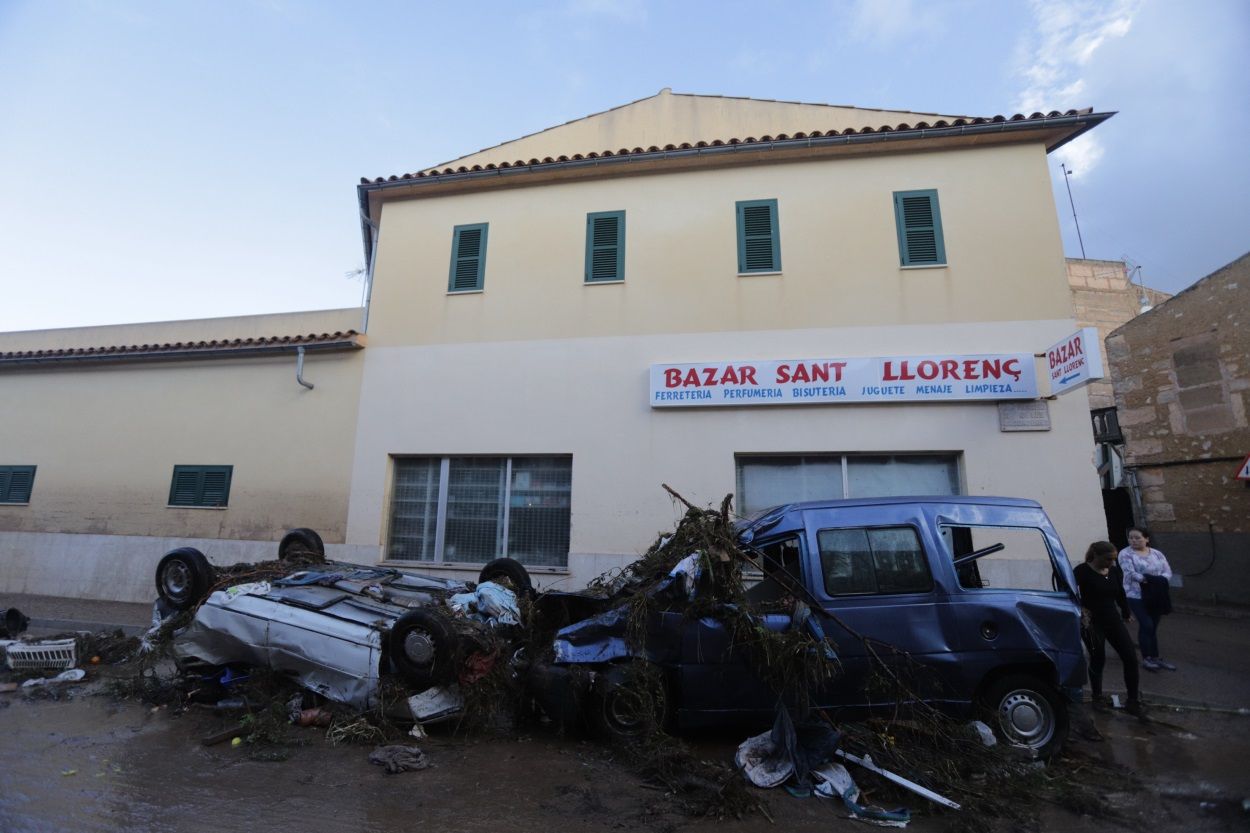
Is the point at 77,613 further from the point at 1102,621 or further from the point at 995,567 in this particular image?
the point at 1102,621

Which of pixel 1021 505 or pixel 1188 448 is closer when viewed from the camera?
pixel 1021 505

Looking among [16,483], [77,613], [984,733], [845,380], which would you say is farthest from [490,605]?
[16,483]

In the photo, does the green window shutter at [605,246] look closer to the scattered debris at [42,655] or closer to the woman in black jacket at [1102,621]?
the woman in black jacket at [1102,621]

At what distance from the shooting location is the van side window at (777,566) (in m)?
4.99

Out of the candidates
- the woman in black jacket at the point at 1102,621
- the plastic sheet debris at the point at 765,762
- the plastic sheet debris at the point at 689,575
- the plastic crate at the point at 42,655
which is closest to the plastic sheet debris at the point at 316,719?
the plastic sheet debris at the point at 689,575

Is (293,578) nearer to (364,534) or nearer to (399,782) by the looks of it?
(399,782)

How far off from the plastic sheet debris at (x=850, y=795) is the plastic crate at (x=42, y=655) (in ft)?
25.2

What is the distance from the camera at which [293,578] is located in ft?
20.6

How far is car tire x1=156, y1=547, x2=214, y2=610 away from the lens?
6.33 m

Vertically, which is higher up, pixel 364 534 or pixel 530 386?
pixel 530 386

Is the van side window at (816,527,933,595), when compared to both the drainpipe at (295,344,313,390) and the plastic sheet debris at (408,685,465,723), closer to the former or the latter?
the plastic sheet debris at (408,685,465,723)

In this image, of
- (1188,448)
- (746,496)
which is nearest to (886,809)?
(746,496)

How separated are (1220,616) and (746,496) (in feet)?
32.2

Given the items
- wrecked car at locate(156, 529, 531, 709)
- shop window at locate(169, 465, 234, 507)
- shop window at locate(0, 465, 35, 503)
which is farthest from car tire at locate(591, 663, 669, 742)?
shop window at locate(0, 465, 35, 503)
